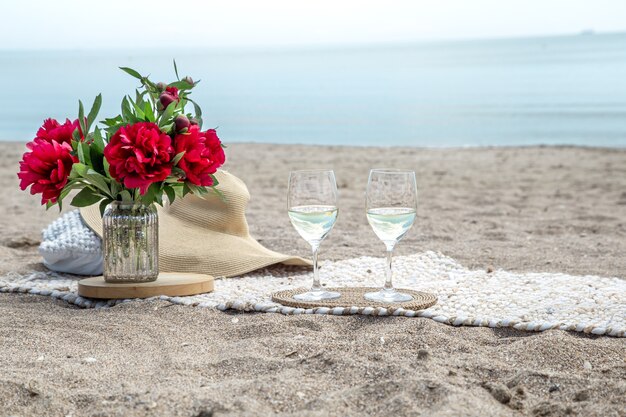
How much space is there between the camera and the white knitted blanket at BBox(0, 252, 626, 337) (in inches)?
121

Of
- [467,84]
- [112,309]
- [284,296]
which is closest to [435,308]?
[284,296]

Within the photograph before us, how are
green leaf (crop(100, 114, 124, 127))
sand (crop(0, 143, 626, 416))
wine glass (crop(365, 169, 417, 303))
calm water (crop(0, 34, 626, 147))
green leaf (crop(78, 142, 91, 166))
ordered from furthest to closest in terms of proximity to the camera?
1. calm water (crop(0, 34, 626, 147))
2. green leaf (crop(100, 114, 124, 127))
3. green leaf (crop(78, 142, 91, 166))
4. wine glass (crop(365, 169, 417, 303))
5. sand (crop(0, 143, 626, 416))

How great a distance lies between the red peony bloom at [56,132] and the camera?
3273mm

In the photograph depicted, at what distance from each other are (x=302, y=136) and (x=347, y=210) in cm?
1084

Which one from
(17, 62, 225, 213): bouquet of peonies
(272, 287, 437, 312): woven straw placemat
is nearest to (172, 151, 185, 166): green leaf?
(17, 62, 225, 213): bouquet of peonies

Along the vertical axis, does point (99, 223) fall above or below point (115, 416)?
above

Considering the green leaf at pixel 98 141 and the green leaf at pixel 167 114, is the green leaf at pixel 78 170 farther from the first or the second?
the green leaf at pixel 167 114

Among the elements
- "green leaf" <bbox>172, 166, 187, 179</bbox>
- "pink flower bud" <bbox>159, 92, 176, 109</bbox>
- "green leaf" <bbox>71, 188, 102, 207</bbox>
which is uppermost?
"pink flower bud" <bbox>159, 92, 176, 109</bbox>

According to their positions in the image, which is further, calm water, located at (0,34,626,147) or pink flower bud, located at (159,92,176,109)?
calm water, located at (0,34,626,147)

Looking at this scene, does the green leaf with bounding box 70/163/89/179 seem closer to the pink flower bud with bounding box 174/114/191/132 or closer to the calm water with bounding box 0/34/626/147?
the pink flower bud with bounding box 174/114/191/132

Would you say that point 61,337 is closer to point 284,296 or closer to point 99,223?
point 284,296

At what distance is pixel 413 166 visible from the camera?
11.0 metres

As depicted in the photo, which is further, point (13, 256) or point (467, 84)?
Result: point (467, 84)

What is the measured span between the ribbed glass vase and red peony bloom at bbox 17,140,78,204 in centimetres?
27
